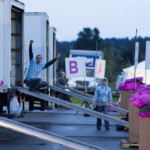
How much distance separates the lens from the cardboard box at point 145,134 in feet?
31.6

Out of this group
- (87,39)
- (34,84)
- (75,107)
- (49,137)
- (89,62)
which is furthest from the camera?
(87,39)

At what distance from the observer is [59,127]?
16.0m

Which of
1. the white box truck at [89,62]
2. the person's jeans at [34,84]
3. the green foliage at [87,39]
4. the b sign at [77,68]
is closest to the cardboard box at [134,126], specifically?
the person's jeans at [34,84]

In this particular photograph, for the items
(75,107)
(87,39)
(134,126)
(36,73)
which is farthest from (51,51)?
(87,39)

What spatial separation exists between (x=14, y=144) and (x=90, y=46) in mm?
127739

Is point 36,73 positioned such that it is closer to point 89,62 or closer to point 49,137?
point 49,137

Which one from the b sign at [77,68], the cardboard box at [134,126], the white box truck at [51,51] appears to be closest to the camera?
the cardboard box at [134,126]

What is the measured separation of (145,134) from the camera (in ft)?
31.7

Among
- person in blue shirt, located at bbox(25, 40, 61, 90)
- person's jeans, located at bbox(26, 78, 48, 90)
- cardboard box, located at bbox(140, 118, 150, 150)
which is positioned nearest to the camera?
cardboard box, located at bbox(140, 118, 150, 150)

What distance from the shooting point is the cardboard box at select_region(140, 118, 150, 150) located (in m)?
9.62

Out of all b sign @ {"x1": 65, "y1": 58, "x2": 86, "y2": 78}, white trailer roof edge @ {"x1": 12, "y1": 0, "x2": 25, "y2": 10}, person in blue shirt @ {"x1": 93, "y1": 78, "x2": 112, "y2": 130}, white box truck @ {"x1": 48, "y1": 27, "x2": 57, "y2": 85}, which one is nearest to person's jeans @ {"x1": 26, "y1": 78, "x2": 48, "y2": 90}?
person in blue shirt @ {"x1": 93, "y1": 78, "x2": 112, "y2": 130}

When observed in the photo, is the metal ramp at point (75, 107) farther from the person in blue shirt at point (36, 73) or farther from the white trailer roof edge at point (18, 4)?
the white trailer roof edge at point (18, 4)

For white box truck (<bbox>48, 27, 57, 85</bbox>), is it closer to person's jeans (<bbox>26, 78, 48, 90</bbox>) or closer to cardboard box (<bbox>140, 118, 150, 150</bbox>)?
person's jeans (<bbox>26, 78, 48, 90</bbox>)

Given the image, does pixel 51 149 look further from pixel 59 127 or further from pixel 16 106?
pixel 59 127
